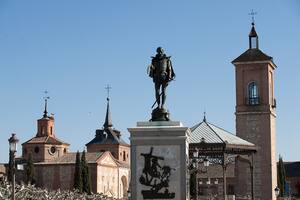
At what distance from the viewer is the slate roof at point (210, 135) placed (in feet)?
81.4

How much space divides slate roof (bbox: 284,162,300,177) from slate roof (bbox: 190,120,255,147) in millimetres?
63743

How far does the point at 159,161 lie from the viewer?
45.8ft

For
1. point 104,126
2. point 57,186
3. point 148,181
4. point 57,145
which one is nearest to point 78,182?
point 57,186

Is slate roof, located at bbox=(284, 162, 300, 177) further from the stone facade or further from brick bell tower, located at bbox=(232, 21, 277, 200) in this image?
brick bell tower, located at bbox=(232, 21, 277, 200)

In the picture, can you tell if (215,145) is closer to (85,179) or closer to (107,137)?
(85,179)

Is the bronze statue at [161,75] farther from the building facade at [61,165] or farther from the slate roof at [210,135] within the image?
the building facade at [61,165]

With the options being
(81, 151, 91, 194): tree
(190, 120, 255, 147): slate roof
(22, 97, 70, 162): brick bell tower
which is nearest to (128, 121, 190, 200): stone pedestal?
(190, 120, 255, 147): slate roof

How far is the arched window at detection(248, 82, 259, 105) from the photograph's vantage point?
5441cm

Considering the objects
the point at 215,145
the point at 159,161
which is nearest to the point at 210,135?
the point at 215,145

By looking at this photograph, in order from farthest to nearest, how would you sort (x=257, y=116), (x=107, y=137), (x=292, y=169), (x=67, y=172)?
(x=107, y=137), (x=292, y=169), (x=67, y=172), (x=257, y=116)

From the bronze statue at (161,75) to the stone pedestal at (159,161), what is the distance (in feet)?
2.15

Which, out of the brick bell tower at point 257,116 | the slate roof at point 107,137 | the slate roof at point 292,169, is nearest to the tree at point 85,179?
the brick bell tower at point 257,116

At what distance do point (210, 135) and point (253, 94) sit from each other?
30.3m

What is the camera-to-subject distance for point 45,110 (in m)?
78.1
